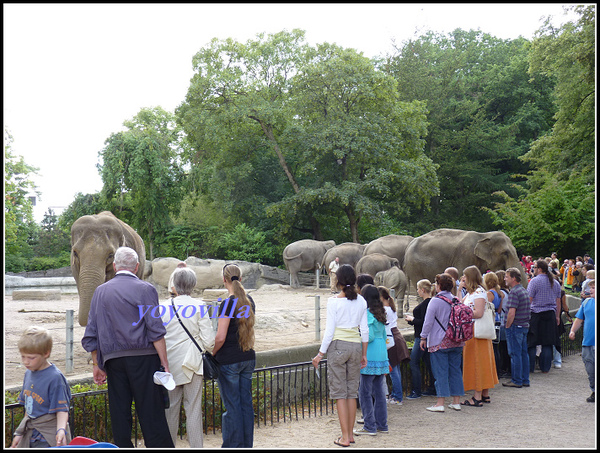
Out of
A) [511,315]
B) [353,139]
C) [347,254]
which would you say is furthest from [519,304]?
[353,139]

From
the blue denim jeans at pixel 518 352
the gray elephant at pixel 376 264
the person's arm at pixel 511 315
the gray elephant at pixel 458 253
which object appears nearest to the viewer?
the person's arm at pixel 511 315

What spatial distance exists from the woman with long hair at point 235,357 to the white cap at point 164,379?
0.75m

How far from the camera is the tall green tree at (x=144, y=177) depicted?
100 ft

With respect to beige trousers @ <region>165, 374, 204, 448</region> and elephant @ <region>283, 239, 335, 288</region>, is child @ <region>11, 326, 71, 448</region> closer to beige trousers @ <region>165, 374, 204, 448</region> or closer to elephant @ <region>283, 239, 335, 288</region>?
beige trousers @ <region>165, 374, 204, 448</region>

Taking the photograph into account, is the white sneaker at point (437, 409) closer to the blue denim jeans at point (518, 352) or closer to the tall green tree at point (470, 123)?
the blue denim jeans at point (518, 352)

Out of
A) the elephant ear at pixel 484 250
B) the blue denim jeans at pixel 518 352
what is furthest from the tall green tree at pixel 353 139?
the blue denim jeans at pixel 518 352

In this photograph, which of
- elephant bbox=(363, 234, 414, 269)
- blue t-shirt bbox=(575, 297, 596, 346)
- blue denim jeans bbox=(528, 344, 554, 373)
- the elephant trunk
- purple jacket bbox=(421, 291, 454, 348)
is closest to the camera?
purple jacket bbox=(421, 291, 454, 348)

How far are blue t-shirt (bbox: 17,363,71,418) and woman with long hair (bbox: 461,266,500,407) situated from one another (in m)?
5.82

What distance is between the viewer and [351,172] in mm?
34219

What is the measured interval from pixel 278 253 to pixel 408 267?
55.3 ft

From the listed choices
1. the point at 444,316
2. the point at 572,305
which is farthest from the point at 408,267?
the point at 444,316

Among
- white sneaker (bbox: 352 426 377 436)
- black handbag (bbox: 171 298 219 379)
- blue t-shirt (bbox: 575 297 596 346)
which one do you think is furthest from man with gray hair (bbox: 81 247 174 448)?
blue t-shirt (bbox: 575 297 596 346)

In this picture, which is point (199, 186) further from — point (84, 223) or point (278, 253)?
point (84, 223)

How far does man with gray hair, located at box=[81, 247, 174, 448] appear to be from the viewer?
5016 mm
